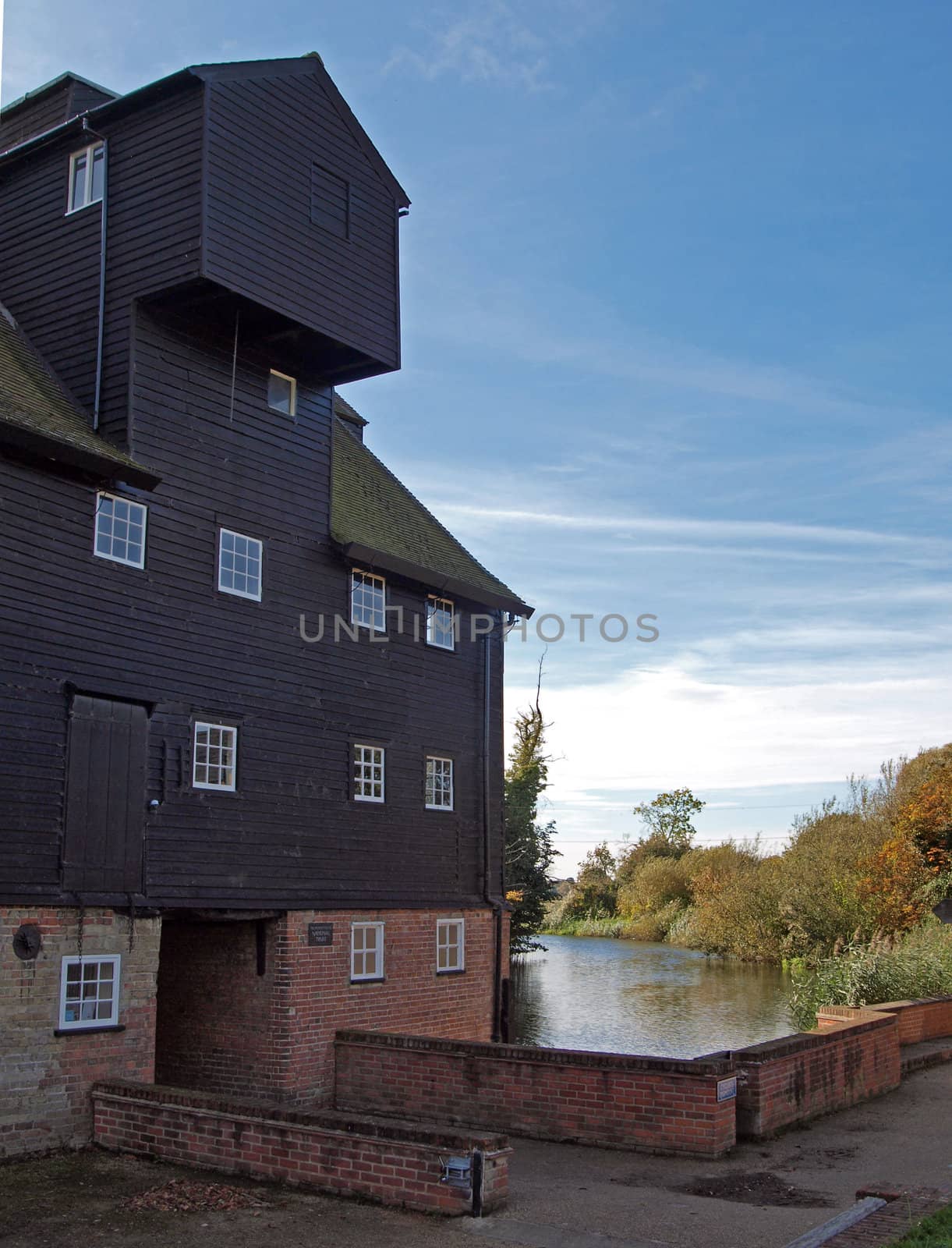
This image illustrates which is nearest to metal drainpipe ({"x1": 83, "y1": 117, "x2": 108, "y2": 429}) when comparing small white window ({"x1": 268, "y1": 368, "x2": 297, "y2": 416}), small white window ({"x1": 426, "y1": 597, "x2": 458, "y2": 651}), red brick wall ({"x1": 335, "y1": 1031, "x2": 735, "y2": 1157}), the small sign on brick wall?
small white window ({"x1": 268, "y1": 368, "x2": 297, "y2": 416})

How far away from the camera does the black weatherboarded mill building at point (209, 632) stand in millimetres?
11594

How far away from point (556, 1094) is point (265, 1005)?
436 cm

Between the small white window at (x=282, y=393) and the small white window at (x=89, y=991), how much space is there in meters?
7.39

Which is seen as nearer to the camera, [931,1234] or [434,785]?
[931,1234]

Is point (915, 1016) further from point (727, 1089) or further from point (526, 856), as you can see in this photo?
point (526, 856)

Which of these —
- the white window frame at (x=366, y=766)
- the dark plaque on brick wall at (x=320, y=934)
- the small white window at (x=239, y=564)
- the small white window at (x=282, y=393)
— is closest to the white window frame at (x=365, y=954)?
the dark plaque on brick wall at (x=320, y=934)

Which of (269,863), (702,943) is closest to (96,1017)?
(269,863)

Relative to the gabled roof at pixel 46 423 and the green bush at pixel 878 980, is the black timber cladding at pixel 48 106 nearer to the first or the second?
the gabled roof at pixel 46 423

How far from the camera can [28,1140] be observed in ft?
34.7

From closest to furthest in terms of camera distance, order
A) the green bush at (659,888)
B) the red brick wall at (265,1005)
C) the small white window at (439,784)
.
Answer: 1. the red brick wall at (265,1005)
2. the small white window at (439,784)
3. the green bush at (659,888)

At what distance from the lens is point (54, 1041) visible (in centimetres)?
1104

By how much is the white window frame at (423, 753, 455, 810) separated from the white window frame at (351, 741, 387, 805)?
0.97 meters

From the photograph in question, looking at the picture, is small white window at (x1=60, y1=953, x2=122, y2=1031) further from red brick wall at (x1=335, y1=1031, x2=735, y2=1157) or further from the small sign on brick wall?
the small sign on brick wall

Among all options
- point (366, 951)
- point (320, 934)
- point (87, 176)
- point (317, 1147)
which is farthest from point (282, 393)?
point (317, 1147)
